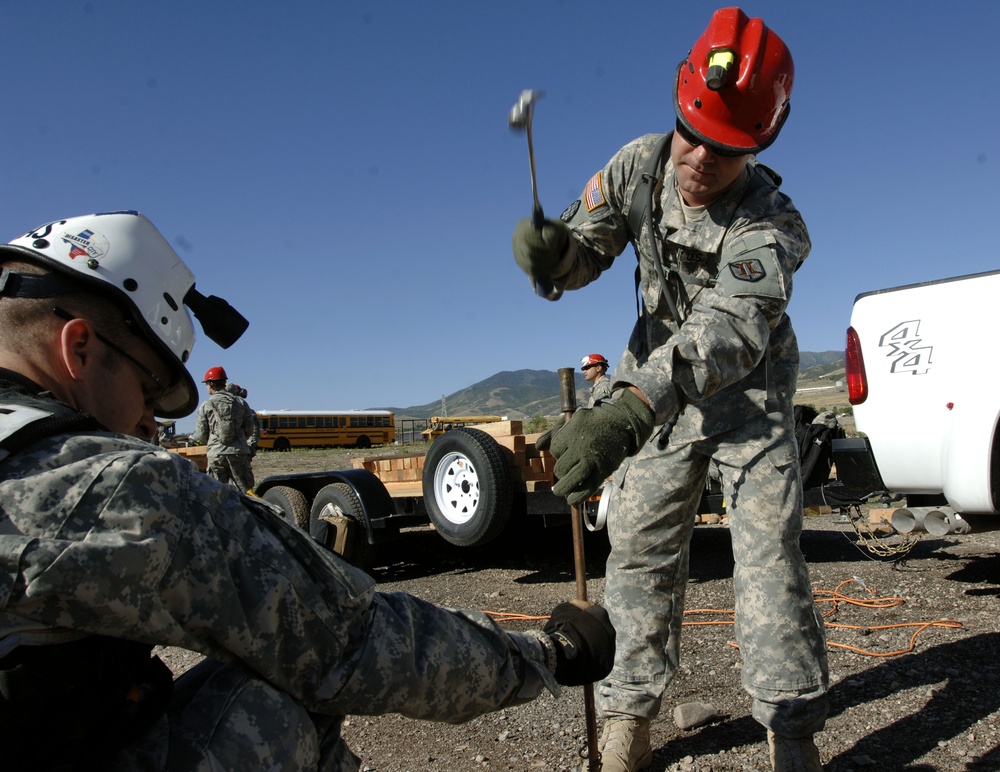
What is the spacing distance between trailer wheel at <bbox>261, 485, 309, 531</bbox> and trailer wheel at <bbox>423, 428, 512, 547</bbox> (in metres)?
1.48

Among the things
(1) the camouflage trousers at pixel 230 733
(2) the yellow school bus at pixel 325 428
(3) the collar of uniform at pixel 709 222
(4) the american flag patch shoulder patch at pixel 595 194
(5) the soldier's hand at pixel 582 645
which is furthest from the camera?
(2) the yellow school bus at pixel 325 428

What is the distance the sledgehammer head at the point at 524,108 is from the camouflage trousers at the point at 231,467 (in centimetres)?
954

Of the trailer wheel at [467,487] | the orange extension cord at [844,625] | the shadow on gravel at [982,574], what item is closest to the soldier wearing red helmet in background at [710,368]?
the orange extension cord at [844,625]

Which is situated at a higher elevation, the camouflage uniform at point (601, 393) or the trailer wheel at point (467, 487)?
the camouflage uniform at point (601, 393)

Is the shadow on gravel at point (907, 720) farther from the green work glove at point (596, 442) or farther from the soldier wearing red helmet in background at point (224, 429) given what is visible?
the soldier wearing red helmet in background at point (224, 429)

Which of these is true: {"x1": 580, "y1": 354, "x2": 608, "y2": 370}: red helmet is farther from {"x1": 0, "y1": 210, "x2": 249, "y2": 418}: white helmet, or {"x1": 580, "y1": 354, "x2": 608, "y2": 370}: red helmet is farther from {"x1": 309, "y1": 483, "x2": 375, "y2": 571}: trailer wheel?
{"x1": 0, "y1": 210, "x2": 249, "y2": 418}: white helmet

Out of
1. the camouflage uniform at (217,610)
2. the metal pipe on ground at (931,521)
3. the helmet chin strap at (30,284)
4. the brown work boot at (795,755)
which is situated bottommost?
the brown work boot at (795,755)

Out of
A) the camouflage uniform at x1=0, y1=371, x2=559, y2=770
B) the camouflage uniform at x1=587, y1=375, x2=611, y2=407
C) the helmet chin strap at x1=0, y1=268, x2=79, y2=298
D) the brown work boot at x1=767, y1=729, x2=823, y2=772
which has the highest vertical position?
the helmet chin strap at x1=0, y1=268, x2=79, y2=298

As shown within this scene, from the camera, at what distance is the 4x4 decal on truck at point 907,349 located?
482 centimetres

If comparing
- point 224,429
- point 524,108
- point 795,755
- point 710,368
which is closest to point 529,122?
point 524,108

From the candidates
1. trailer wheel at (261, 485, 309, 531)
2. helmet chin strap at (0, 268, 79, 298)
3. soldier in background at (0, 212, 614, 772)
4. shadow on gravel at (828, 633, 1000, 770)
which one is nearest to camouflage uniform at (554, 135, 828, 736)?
shadow on gravel at (828, 633, 1000, 770)

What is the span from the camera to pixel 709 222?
2.78 m

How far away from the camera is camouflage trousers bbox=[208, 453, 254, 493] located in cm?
1150

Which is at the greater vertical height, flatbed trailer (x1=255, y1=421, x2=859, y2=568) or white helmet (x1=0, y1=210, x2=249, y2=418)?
white helmet (x1=0, y1=210, x2=249, y2=418)
